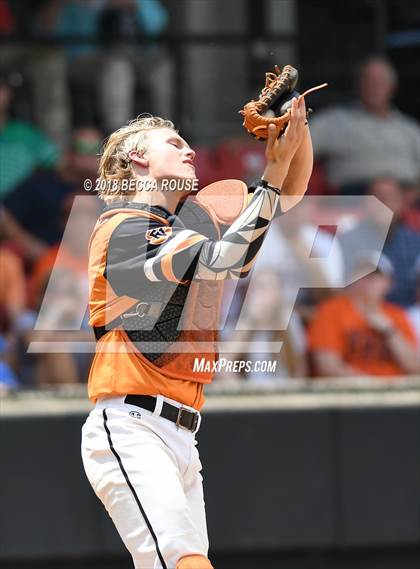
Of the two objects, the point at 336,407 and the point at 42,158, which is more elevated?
the point at 42,158

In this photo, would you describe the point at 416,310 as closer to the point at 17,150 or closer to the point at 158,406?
the point at 17,150

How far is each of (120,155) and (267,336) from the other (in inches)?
91.3

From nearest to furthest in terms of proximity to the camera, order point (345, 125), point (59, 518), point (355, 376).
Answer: point (59, 518) < point (355, 376) < point (345, 125)

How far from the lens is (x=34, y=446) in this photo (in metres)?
5.64

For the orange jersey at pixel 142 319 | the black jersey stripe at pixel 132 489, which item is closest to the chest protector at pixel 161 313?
the orange jersey at pixel 142 319

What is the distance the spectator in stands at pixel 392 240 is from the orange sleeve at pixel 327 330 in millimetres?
309

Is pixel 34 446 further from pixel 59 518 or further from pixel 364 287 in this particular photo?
pixel 364 287

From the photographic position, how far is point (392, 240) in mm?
6988

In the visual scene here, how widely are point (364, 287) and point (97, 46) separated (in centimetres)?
252

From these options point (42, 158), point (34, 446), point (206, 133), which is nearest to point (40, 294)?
point (34, 446)

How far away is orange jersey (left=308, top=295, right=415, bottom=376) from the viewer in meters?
6.21

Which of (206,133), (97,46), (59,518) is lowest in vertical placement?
(59,518)

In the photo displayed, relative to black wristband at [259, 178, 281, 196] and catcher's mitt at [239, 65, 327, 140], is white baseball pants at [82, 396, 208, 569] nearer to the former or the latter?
black wristband at [259, 178, 281, 196]

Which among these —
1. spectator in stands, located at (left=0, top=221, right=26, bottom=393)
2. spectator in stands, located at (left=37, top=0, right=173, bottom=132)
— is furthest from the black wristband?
spectator in stands, located at (left=37, top=0, right=173, bottom=132)
